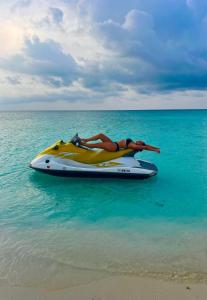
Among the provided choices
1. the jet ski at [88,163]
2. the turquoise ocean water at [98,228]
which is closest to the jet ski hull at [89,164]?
the jet ski at [88,163]

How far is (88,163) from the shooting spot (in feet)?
25.2

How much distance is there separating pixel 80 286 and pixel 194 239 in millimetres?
2210

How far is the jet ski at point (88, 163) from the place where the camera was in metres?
7.52

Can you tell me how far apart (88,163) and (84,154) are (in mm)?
303

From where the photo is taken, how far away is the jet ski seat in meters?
7.64

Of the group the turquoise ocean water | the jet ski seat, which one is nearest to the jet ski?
the jet ski seat

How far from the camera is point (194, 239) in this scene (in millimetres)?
4320

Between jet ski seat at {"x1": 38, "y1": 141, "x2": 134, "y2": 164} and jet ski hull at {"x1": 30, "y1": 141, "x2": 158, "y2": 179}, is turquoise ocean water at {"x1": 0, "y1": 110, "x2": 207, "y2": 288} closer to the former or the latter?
jet ski hull at {"x1": 30, "y1": 141, "x2": 158, "y2": 179}

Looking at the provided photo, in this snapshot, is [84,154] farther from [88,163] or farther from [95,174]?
[95,174]

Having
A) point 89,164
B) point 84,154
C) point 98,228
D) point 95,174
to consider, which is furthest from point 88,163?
point 98,228

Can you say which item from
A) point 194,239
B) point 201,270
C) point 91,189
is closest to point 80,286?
point 201,270

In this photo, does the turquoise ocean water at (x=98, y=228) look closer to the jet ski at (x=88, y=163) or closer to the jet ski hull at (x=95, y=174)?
the jet ski hull at (x=95, y=174)

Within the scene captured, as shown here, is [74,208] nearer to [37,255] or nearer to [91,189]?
[91,189]

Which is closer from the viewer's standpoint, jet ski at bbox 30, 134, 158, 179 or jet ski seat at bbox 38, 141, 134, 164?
jet ski at bbox 30, 134, 158, 179
